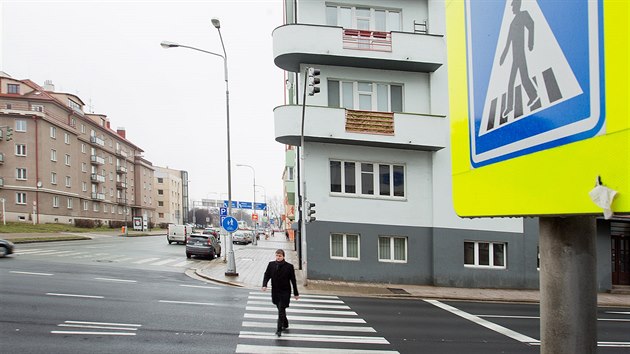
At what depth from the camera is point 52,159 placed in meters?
57.2

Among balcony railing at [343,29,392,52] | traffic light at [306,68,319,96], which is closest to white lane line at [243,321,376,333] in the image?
traffic light at [306,68,319,96]

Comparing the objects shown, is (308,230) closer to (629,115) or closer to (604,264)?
(604,264)

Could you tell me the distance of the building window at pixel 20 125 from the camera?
53156 millimetres

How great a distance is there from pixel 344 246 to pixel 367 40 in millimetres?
9991

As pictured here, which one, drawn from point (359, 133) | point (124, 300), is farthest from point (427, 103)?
point (124, 300)

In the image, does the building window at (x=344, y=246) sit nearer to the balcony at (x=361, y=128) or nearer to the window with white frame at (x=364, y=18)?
the balcony at (x=361, y=128)

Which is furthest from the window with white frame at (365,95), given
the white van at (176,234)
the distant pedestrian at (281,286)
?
the white van at (176,234)

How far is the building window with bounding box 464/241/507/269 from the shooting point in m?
20.8

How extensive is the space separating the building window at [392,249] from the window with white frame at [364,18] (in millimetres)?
10658

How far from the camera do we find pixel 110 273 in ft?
62.8

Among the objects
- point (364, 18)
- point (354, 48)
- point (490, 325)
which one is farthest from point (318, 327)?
point (364, 18)

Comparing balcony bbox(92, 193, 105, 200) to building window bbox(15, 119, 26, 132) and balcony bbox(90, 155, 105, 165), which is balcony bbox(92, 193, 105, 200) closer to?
balcony bbox(90, 155, 105, 165)

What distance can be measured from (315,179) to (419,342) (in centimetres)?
1155

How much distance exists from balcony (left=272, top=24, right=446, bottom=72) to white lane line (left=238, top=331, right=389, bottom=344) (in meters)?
13.7
